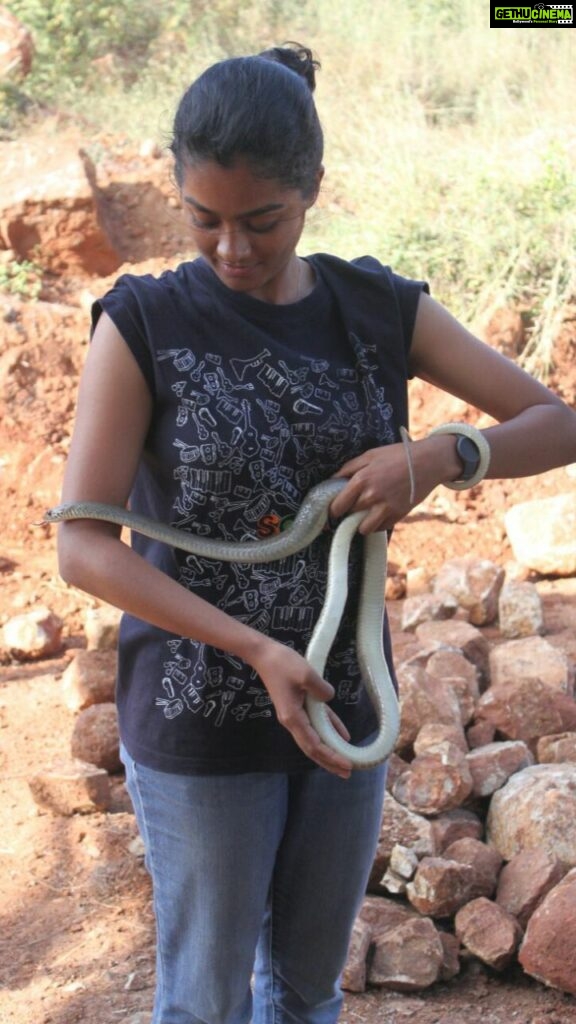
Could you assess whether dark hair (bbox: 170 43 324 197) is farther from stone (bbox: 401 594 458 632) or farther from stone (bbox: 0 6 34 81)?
stone (bbox: 0 6 34 81)

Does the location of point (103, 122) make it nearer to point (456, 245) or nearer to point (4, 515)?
point (456, 245)

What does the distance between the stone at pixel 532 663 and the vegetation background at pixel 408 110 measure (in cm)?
246

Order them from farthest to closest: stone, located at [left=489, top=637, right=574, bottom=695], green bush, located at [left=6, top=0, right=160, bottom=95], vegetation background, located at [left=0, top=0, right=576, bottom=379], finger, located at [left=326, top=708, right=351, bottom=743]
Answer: green bush, located at [left=6, top=0, right=160, bottom=95]
vegetation background, located at [left=0, top=0, right=576, bottom=379]
stone, located at [left=489, top=637, right=574, bottom=695]
finger, located at [left=326, top=708, right=351, bottom=743]

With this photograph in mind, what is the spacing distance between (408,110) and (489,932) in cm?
717

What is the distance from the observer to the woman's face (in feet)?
5.15

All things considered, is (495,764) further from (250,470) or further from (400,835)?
(250,470)

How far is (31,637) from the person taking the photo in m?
4.84

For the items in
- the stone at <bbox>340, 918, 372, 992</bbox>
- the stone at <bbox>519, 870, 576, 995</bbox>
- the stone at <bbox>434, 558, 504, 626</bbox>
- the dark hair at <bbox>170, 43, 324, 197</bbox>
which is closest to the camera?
the dark hair at <bbox>170, 43, 324, 197</bbox>

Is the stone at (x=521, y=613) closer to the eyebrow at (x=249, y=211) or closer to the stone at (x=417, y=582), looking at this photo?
the stone at (x=417, y=582)

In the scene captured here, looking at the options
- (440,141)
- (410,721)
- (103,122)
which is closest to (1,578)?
(410,721)

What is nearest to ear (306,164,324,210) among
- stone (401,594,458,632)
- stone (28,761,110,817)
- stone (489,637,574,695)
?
stone (28,761,110,817)

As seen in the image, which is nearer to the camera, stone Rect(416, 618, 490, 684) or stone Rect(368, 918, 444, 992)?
stone Rect(368, 918, 444, 992)

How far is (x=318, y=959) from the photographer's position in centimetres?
192

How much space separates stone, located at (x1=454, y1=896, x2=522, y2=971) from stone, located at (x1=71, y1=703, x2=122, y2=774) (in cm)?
134
